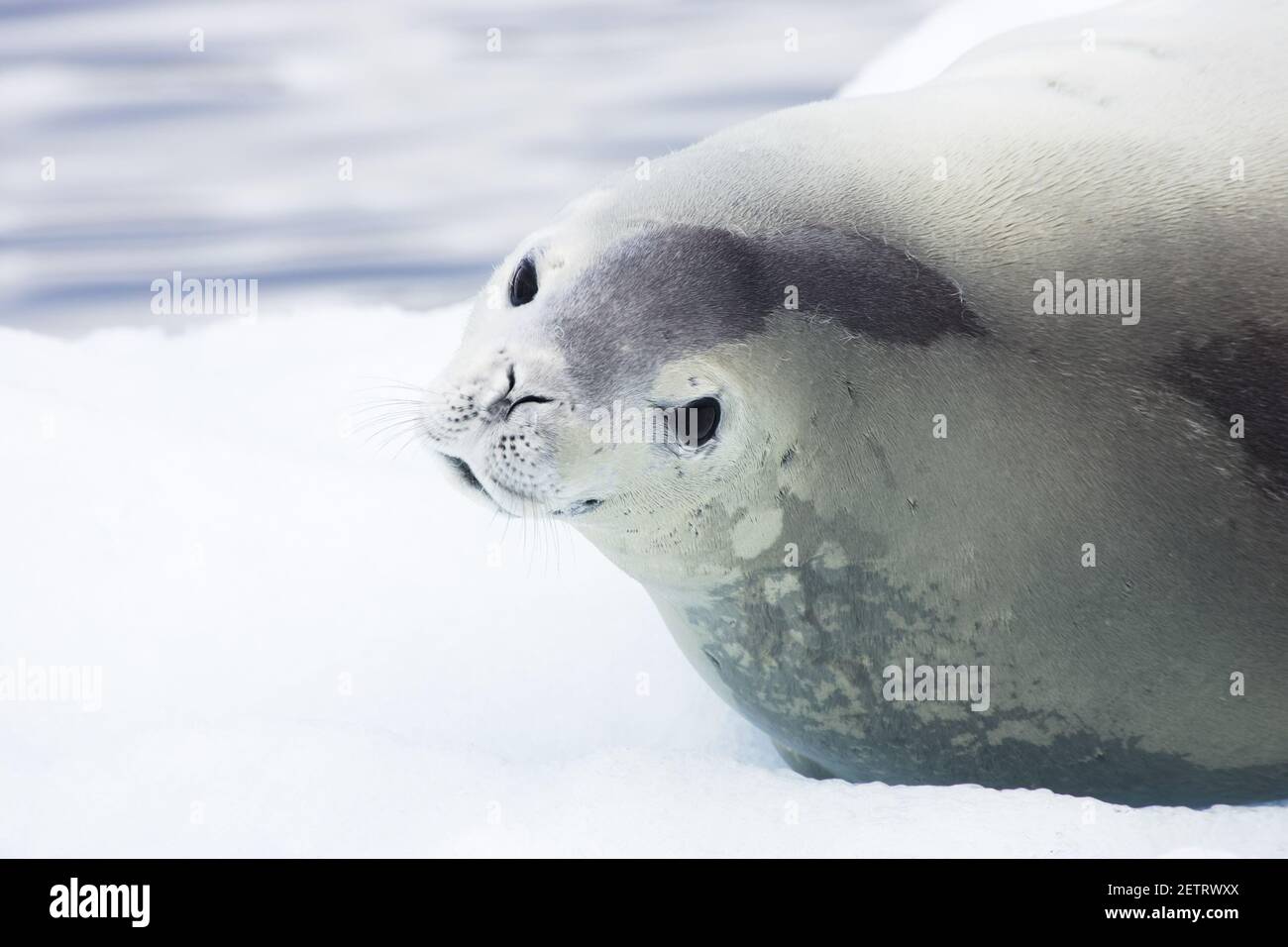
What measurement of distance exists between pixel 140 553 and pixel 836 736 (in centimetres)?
170

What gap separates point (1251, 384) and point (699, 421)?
735mm

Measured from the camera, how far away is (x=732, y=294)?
5.88 feet

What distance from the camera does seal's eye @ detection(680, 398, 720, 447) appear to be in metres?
1.81

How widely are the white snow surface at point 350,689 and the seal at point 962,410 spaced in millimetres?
191

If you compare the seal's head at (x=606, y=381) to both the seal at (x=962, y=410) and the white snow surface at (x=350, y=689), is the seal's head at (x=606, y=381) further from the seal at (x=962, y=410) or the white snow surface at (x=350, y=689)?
the white snow surface at (x=350, y=689)

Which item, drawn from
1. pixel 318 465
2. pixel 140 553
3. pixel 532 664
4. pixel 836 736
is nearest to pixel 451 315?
pixel 318 465

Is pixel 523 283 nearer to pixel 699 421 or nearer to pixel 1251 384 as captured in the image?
pixel 699 421

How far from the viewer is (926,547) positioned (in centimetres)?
190

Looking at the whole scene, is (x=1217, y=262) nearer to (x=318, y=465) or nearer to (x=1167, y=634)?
(x=1167, y=634)

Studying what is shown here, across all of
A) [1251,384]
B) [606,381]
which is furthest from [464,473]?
[1251,384]

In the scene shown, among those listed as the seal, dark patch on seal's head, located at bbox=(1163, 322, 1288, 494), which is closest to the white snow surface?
the seal

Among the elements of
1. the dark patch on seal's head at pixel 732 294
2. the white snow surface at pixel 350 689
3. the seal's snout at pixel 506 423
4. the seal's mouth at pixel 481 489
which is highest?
the dark patch on seal's head at pixel 732 294

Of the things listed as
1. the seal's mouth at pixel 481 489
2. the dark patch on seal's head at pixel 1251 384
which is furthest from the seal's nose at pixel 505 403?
the dark patch on seal's head at pixel 1251 384

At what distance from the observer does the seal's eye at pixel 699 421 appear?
5.92 feet
